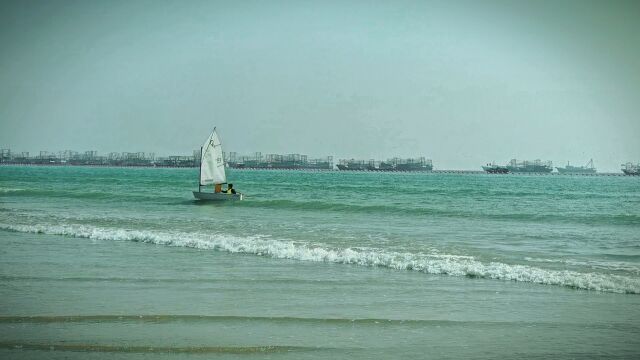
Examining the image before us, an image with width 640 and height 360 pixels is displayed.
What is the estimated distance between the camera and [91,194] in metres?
54.1

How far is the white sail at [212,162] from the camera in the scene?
44.6m

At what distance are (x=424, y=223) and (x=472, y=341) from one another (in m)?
22.4

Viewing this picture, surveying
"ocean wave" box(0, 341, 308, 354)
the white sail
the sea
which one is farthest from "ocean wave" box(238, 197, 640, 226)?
"ocean wave" box(0, 341, 308, 354)

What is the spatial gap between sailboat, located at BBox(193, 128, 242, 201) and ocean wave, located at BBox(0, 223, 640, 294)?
19.9 metres

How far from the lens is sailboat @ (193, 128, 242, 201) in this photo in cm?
4462

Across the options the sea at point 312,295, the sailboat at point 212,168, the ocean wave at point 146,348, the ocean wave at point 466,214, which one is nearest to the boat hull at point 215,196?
the sailboat at point 212,168

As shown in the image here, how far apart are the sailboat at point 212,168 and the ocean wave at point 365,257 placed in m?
19.9

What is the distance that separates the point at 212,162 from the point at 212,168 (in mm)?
469

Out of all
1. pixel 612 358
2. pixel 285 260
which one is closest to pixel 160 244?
pixel 285 260

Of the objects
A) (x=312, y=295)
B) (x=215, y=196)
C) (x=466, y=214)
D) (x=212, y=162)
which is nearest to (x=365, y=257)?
(x=312, y=295)

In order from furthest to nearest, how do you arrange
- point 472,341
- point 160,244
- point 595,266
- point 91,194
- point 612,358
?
point 91,194 → point 160,244 → point 595,266 → point 472,341 → point 612,358

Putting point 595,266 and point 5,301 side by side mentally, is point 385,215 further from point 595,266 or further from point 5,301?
point 5,301

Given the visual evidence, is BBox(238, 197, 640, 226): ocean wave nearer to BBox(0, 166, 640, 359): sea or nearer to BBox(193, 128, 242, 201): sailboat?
BBox(193, 128, 242, 201): sailboat

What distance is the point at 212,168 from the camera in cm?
4516
